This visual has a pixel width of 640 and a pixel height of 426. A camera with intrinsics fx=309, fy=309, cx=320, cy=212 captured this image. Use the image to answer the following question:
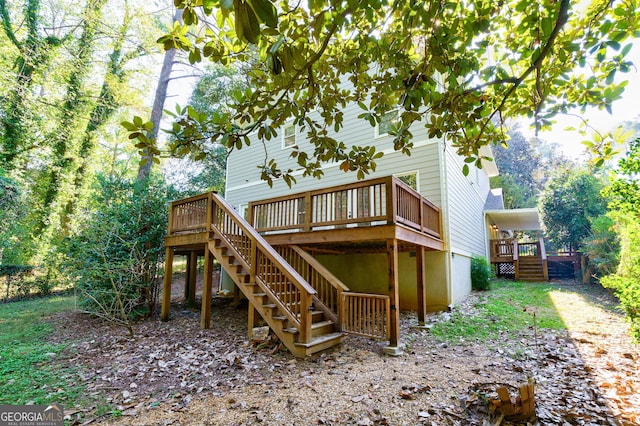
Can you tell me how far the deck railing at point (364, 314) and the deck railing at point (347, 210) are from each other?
1414 millimetres

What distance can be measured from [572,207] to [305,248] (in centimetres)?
1733

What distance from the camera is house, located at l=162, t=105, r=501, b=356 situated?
5.59 m

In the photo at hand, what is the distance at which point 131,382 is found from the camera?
436 centimetres

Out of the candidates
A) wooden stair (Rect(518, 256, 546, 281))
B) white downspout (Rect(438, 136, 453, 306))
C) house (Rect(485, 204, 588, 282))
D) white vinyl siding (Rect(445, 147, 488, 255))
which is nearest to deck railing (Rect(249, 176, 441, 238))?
white downspout (Rect(438, 136, 453, 306))

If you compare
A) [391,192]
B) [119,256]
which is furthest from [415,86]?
[119,256]

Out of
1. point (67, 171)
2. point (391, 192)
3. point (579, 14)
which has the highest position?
point (67, 171)

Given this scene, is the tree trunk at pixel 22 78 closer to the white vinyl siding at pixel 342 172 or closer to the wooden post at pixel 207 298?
the white vinyl siding at pixel 342 172

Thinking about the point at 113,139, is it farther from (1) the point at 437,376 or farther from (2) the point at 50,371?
(1) the point at 437,376

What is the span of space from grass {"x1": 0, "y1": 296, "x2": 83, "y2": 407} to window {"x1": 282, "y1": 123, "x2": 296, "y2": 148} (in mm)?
8715

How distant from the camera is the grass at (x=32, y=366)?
3.89m

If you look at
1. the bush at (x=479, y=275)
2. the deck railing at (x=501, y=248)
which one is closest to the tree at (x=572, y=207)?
the deck railing at (x=501, y=248)

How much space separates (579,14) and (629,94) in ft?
3.64

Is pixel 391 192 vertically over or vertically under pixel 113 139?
under

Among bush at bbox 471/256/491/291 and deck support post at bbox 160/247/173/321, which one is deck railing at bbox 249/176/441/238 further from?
bush at bbox 471/256/491/291
